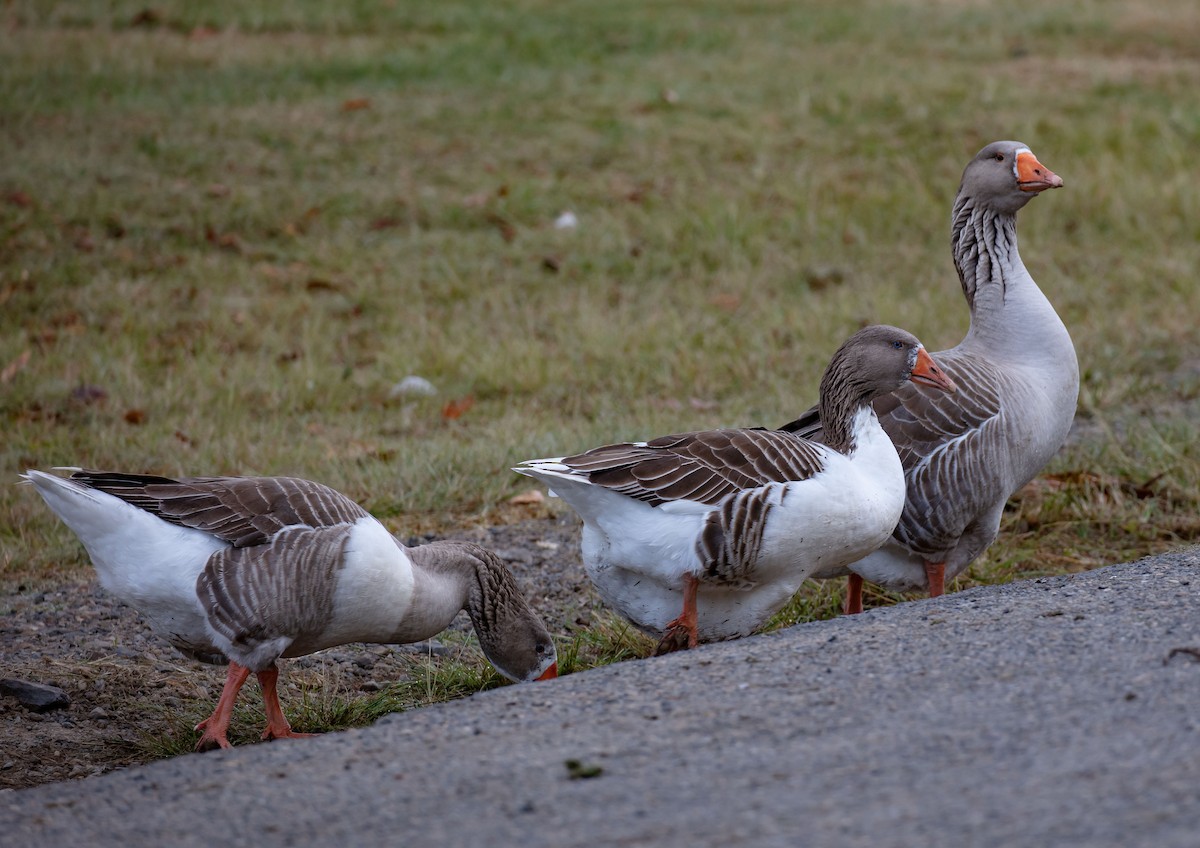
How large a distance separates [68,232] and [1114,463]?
772 cm

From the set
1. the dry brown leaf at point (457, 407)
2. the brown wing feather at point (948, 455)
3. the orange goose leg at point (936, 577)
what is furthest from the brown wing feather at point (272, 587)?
the dry brown leaf at point (457, 407)

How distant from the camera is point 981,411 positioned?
199 inches

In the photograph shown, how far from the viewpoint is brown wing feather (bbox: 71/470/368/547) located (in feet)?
14.1

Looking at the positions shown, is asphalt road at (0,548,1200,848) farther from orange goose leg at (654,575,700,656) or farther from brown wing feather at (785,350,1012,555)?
brown wing feather at (785,350,1012,555)

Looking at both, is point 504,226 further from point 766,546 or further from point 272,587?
point 272,587

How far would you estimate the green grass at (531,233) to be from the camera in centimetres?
714

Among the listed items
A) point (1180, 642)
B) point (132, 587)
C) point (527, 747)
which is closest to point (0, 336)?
point (132, 587)

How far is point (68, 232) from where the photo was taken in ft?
34.0

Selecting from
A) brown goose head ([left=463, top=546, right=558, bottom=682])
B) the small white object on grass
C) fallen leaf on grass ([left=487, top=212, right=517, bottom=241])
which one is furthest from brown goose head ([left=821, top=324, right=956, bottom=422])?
fallen leaf on grass ([left=487, top=212, right=517, bottom=241])

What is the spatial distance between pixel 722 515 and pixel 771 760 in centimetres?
134

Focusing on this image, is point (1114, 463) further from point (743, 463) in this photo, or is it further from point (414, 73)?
point (414, 73)

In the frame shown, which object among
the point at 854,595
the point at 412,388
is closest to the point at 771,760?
the point at 854,595

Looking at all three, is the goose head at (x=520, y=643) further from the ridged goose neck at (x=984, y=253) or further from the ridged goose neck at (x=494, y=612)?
the ridged goose neck at (x=984, y=253)

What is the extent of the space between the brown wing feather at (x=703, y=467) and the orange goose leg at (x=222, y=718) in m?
1.24
